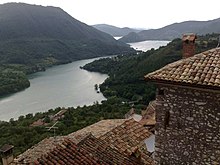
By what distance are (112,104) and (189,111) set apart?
57.1 m

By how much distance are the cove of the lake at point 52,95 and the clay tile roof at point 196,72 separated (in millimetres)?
64213

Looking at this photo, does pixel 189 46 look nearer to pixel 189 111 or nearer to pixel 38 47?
pixel 189 111

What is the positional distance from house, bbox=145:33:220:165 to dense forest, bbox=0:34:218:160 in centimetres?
2702

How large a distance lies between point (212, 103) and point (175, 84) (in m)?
0.75

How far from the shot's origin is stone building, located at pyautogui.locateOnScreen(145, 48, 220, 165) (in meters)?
5.89

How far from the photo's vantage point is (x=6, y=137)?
4209 cm

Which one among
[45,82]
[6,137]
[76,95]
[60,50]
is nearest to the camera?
[6,137]

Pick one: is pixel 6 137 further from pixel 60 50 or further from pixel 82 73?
pixel 60 50

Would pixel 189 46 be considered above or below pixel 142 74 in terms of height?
above

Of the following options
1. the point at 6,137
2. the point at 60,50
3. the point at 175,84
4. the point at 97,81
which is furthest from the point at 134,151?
the point at 60,50

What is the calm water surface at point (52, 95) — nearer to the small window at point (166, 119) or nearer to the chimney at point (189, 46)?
the chimney at point (189, 46)

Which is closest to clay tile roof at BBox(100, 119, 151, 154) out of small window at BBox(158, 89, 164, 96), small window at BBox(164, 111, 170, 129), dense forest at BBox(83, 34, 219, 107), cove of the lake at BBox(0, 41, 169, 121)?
small window at BBox(164, 111, 170, 129)

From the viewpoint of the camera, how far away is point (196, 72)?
606 cm

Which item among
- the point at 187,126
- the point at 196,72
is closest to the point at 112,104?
the point at 187,126
